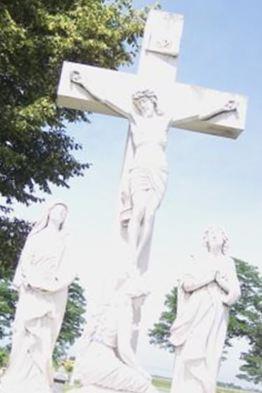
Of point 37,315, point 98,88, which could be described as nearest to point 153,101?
point 98,88

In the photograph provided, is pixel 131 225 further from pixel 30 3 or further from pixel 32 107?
pixel 30 3

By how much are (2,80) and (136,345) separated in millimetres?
9117

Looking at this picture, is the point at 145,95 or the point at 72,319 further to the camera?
the point at 72,319

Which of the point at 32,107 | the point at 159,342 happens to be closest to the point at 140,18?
the point at 32,107

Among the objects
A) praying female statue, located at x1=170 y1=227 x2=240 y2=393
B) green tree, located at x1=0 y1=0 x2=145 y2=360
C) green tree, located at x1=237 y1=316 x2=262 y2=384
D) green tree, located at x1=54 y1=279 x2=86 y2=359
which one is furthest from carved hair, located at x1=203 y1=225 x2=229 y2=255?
green tree, located at x1=237 y1=316 x2=262 y2=384

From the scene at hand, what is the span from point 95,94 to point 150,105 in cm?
63

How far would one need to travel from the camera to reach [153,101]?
24.7ft

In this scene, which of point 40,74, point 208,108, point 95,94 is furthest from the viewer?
point 40,74

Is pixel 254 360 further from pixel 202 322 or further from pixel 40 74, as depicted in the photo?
pixel 202 322

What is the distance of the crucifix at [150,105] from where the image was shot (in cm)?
707

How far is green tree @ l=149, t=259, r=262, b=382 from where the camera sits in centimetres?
2898

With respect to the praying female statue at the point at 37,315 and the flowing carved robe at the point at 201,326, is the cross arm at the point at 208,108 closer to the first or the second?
the flowing carved robe at the point at 201,326

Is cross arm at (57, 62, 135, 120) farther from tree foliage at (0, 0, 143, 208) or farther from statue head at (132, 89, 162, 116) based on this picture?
tree foliage at (0, 0, 143, 208)

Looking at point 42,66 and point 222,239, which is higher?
point 42,66
